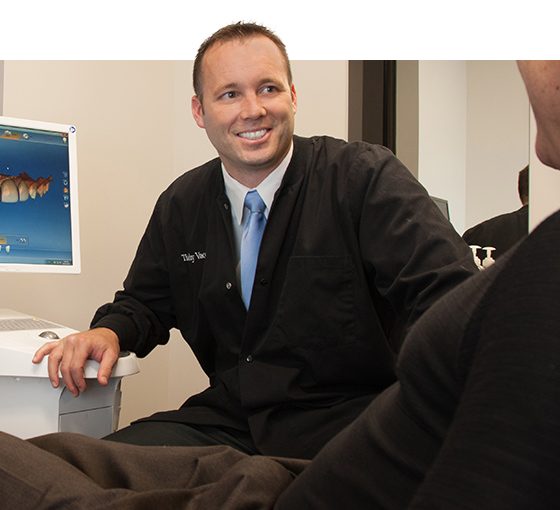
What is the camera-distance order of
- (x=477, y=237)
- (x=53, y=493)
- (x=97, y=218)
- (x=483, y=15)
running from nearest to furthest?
(x=483, y=15)
(x=53, y=493)
(x=477, y=237)
(x=97, y=218)

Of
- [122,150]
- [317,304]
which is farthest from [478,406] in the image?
[122,150]

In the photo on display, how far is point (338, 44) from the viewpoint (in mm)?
373

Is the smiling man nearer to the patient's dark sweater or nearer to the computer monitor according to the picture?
the computer monitor

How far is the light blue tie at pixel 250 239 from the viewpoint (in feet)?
4.70

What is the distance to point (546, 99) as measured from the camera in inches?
20.5

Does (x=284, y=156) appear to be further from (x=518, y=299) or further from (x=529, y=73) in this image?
(x=518, y=299)

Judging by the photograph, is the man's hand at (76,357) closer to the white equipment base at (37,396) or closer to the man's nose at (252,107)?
the white equipment base at (37,396)

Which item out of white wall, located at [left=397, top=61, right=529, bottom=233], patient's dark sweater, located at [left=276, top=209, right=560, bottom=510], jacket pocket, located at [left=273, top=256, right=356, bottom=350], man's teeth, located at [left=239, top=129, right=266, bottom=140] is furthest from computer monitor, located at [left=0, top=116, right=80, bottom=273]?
patient's dark sweater, located at [left=276, top=209, right=560, bottom=510]

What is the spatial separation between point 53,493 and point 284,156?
1.00m

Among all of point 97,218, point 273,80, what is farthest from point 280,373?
point 97,218

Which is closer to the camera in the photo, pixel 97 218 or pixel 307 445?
pixel 307 445

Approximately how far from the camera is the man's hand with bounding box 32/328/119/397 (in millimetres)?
1240

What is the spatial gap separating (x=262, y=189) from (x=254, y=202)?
0.11 feet

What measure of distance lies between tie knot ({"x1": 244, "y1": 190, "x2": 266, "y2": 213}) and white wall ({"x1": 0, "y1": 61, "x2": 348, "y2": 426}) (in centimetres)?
89
